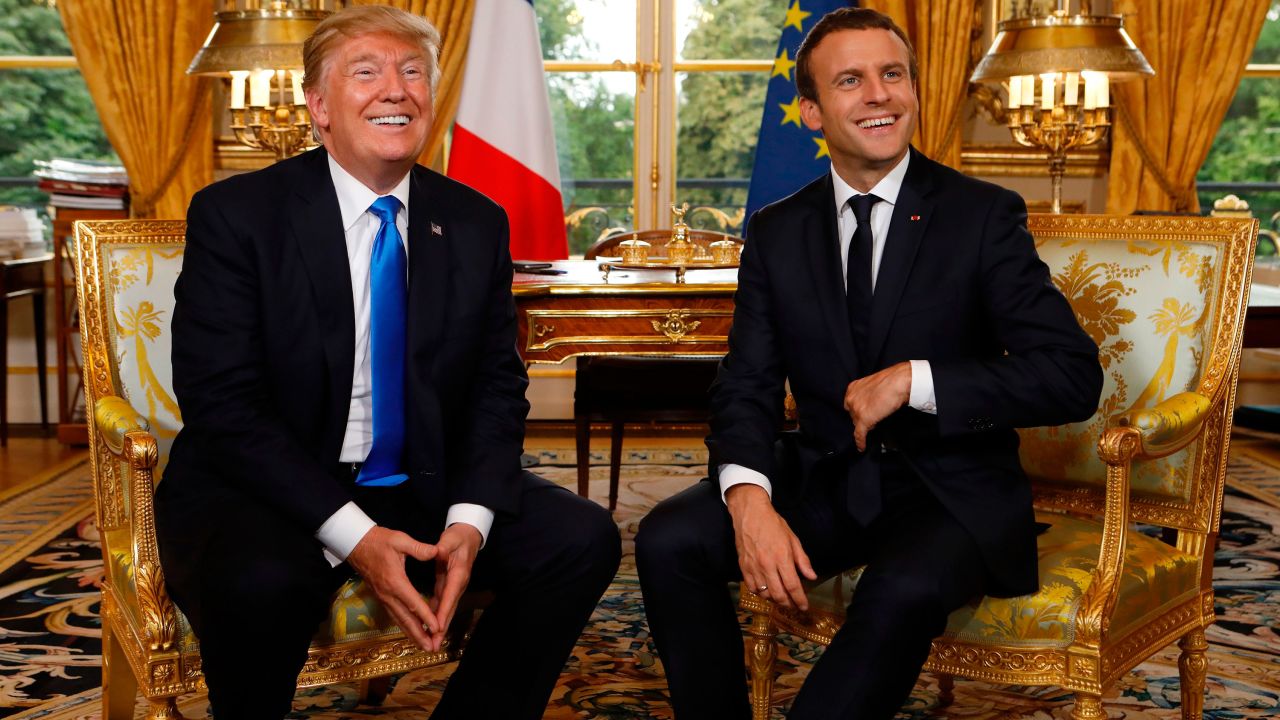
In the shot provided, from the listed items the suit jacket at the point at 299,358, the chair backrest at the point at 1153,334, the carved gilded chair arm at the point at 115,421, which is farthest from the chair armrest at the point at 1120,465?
the carved gilded chair arm at the point at 115,421

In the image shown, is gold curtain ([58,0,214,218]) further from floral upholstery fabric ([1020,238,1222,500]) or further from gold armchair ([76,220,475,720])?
floral upholstery fabric ([1020,238,1222,500])

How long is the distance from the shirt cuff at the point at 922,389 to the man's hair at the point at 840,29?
0.54 metres

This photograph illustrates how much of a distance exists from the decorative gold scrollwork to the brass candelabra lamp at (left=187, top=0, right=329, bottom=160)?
4.17 feet

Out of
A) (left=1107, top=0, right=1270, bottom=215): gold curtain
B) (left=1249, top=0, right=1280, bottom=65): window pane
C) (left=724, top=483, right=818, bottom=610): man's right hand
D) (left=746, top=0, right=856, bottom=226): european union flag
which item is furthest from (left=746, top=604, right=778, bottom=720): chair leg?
(left=1249, top=0, right=1280, bottom=65): window pane

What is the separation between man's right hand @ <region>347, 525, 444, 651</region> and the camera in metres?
1.88

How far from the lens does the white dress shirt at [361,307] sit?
2.04 m

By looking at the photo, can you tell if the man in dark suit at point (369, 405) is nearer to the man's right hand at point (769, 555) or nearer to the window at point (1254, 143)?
the man's right hand at point (769, 555)

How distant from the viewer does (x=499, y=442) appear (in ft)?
7.07

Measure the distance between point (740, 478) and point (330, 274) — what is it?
0.77 metres

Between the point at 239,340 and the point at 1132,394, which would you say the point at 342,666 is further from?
the point at 1132,394

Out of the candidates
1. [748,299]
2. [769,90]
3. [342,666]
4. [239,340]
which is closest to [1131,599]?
[748,299]

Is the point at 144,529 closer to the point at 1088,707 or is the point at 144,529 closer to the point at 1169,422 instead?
the point at 1088,707

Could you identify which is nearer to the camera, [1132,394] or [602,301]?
[1132,394]

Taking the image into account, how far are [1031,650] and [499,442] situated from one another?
37.0 inches
